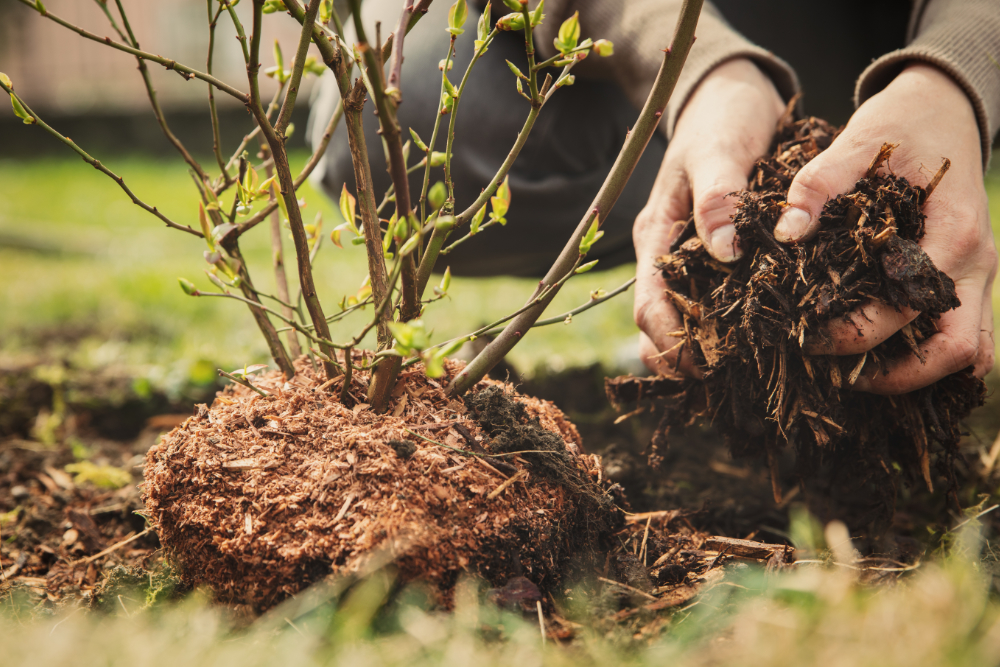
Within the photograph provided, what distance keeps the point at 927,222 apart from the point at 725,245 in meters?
0.39

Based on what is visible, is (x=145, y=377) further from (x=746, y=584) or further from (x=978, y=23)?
(x=978, y=23)

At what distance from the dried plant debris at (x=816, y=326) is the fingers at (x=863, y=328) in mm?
13

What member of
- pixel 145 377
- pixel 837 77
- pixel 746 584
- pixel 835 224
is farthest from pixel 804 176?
pixel 145 377

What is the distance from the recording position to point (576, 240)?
1127mm

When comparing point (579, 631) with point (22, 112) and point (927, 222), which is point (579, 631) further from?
point (22, 112)

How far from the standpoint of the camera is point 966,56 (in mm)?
1399

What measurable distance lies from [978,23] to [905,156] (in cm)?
57

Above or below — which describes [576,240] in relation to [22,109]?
below

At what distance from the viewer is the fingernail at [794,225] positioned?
1.16 meters

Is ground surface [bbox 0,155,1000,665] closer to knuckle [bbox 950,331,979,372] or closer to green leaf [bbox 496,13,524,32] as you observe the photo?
knuckle [bbox 950,331,979,372]

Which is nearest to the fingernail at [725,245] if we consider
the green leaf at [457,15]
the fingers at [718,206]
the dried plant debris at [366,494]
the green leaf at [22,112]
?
the fingers at [718,206]

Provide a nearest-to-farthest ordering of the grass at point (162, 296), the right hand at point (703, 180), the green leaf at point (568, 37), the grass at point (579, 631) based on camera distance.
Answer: the grass at point (579, 631), the green leaf at point (568, 37), the right hand at point (703, 180), the grass at point (162, 296)

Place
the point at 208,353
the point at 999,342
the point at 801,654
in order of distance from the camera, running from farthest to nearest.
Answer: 1. the point at 999,342
2. the point at 208,353
3. the point at 801,654

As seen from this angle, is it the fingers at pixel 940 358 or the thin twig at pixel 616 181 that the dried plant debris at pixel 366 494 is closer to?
the thin twig at pixel 616 181
